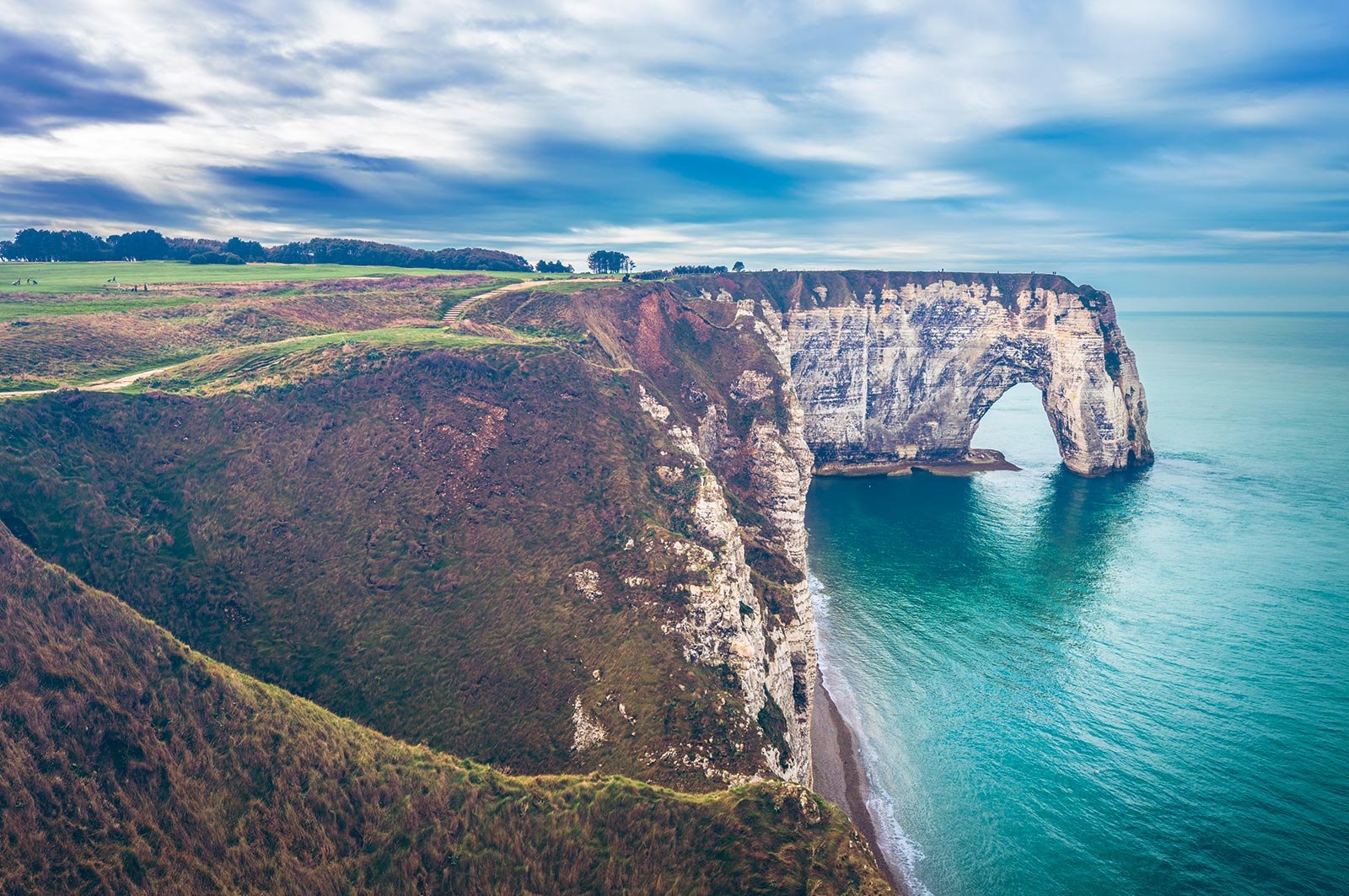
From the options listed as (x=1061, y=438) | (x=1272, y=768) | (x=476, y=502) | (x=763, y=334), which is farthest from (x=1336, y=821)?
(x=1061, y=438)

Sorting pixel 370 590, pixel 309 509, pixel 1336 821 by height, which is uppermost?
pixel 309 509

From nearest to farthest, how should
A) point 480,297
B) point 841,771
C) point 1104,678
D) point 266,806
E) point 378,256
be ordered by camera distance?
point 266,806 < point 841,771 < point 1104,678 < point 480,297 < point 378,256

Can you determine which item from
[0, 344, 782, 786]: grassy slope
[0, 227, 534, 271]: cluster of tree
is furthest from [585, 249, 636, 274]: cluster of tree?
[0, 344, 782, 786]: grassy slope

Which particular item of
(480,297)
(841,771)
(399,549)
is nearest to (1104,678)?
(841,771)

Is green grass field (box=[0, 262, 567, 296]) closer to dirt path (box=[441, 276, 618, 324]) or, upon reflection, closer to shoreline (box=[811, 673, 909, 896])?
dirt path (box=[441, 276, 618, 324])

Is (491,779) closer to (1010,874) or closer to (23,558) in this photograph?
(23,558)

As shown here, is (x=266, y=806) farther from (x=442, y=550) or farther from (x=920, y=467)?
(x=920, y=467)
